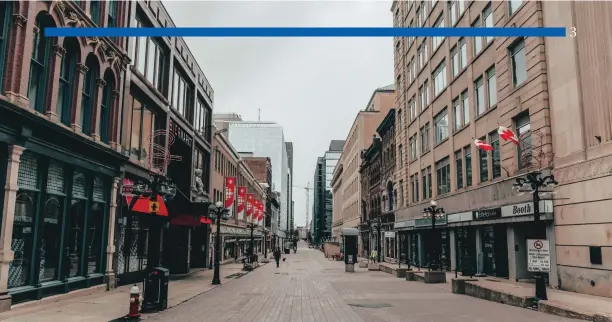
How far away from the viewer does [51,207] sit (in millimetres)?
17188

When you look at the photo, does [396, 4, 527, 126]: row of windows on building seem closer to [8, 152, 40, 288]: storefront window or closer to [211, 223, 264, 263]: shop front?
[211, 223, 264, 263]: shop front

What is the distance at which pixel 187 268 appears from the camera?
1340 inches

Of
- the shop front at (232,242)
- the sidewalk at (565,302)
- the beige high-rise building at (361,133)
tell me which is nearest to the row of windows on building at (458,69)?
the sidewalk at (565,302)

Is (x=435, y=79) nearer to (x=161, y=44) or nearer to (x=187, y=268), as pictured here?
(x=161, y=44)

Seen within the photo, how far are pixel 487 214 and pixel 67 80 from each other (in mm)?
22063

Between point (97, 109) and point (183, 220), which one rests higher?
point (97, 109)

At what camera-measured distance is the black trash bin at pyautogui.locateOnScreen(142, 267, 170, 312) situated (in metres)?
15.4

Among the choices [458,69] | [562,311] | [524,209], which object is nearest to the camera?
[562,311]

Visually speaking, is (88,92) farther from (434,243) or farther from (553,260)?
(434,243)

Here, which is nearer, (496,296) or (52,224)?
(52,224)

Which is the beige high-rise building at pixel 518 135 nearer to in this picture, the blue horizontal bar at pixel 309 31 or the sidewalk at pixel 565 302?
the sidewalk at pixel 565 302

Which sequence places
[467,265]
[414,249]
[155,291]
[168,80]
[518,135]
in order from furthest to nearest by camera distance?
[414,249] < [168,80] < [467,265] < [518,135] < [155,291]

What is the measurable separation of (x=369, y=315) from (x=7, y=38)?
13780mm

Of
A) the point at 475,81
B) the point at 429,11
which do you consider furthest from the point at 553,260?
the point at 429,11
